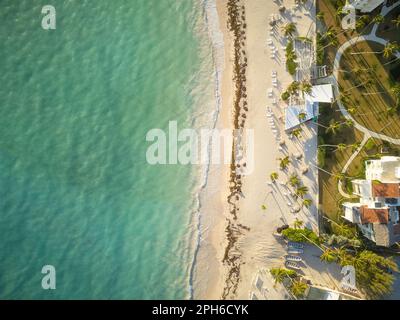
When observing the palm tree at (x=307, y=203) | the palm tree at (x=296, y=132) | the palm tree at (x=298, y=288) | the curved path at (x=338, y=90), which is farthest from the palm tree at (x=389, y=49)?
the palm tree at (x=298, y=288)

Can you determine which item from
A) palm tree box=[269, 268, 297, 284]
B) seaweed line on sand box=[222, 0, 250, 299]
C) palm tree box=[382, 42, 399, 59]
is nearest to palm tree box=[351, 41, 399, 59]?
palm tree box=[382, 42, 399, 59]

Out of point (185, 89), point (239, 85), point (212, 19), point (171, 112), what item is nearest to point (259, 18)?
point (212, 19)

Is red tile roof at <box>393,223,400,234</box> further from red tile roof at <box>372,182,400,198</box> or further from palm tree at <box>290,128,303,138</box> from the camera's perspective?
palm tree at <box>290,128,303,138</box>

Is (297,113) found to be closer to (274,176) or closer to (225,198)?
(274,176)

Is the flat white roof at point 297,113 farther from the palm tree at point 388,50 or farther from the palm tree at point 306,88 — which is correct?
the palm tree at point 388,50

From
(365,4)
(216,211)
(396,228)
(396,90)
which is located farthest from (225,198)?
(365,4)

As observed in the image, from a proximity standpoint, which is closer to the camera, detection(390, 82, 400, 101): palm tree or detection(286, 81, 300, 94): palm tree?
detection(390, 82, 400, 101): palm tree
